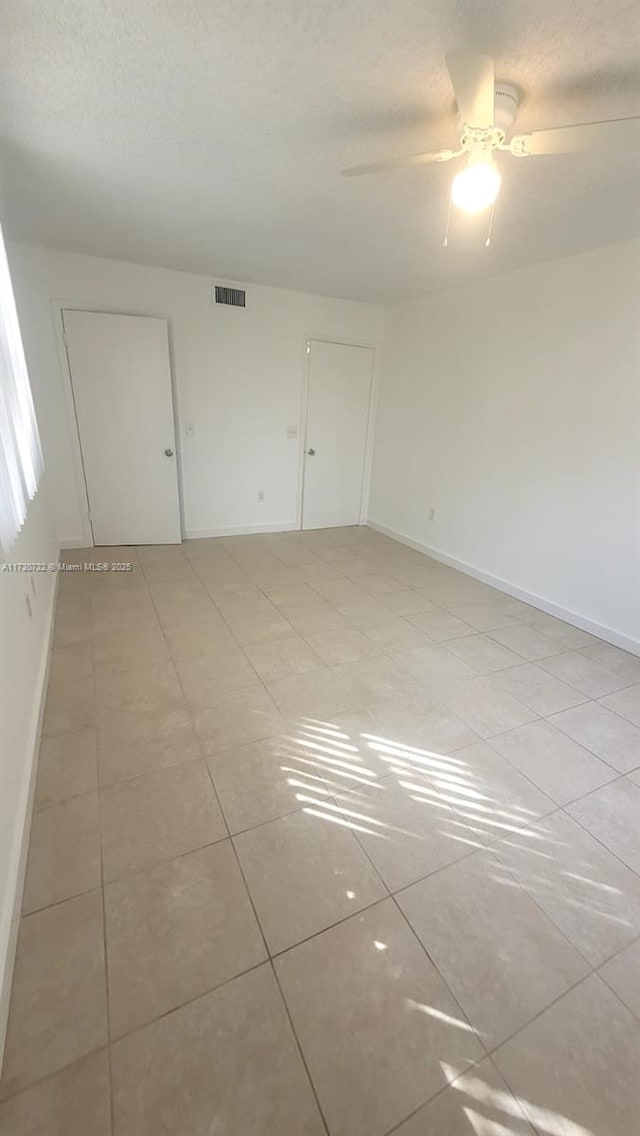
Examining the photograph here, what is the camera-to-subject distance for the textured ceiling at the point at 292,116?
3.94ft

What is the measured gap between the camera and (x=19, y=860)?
1318 millimetres

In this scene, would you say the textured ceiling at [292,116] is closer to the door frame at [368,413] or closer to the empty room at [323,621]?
the empty room at [323,621]

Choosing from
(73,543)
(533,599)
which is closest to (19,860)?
(73,543)

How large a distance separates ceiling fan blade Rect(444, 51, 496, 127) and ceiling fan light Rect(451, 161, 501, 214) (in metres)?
0.11

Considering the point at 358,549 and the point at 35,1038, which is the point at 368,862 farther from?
the point at 358,549

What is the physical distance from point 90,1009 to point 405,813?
1.05 m

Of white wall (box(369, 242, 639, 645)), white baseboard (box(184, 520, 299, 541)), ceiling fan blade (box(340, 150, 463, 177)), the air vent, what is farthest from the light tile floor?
the air vent

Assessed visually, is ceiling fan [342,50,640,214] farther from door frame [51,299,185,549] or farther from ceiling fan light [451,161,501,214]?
door frame [51,299,185,549]

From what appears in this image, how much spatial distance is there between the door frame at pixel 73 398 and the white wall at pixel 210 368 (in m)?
0.02

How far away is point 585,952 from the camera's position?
49.2 inches

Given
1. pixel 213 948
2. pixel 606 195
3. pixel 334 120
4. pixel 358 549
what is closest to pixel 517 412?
pixel 606 195

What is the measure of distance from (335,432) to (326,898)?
169 inches

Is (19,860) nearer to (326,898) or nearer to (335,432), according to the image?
(326,898)

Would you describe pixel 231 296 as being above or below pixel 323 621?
above
